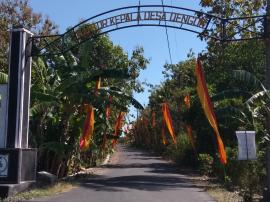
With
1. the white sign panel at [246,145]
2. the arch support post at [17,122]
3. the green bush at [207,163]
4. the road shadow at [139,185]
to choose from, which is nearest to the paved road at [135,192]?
the road shadow at [139,185]

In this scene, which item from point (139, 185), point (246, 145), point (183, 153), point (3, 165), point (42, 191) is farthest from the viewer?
point (183, 153)

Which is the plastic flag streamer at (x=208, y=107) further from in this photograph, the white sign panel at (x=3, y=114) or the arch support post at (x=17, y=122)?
the white sign panel at (x=3, y=114)

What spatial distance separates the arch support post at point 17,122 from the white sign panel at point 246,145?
6.67 m

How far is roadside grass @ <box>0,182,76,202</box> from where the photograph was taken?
1517 cm

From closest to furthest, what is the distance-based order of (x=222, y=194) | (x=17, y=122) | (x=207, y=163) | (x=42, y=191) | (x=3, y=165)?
(x=3, y=165)
(x=17, y=122)
(x=42, y=191)
(x=222, y=194)
(x=207, y=163)

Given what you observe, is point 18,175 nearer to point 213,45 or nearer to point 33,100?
point 33,100

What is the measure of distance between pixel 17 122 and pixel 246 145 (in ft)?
23.0

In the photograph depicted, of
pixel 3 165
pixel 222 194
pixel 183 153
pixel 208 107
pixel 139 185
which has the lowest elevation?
pixel 222 194

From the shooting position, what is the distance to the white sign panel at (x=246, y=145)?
13953mm

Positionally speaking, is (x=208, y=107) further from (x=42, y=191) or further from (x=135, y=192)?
(x=42, y=191)

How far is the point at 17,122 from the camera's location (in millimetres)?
16156

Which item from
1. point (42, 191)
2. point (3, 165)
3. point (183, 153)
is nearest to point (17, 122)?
point (3, 165)

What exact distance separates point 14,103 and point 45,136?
6.92 m

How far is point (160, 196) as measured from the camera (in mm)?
16750
